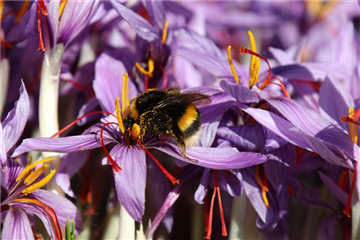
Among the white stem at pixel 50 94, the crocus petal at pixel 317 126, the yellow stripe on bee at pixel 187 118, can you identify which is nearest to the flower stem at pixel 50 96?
the white stem at pixel 50 94

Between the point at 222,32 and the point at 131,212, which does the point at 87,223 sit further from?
the point at 222,32

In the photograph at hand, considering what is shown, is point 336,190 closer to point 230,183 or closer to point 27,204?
point 230,183

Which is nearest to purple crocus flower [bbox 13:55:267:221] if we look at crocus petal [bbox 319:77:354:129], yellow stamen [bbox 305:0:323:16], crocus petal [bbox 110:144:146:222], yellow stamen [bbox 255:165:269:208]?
crocus petal [bbox 110:144:146:222]

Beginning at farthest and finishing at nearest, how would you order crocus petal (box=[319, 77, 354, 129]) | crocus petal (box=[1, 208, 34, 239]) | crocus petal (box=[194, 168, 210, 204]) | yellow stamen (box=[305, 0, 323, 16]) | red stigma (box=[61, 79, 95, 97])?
yellow stamen (box=[305, 0, 323, 16]) → red stigma (box=[61, 79, 95, 97]) → crocus petal (box=[319, 77, 354, 129]) → crocus petal (box=[194, 168, 210, 204]) → crocus petal (box=[1, 208, 34, 239])

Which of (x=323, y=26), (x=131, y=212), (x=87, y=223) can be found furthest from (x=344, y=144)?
(x=323, y=26)

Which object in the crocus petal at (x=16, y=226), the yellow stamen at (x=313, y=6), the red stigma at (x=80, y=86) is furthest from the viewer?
the yellow stamen at (x=313, y=6)

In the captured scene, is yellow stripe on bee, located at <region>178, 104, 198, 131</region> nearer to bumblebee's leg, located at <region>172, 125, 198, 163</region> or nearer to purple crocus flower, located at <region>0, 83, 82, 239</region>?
bumblebee's leg, located at <region>172, 125, 198, 163</region>

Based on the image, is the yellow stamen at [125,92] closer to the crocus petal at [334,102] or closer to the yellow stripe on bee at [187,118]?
the yellow stripe on bee at [187,118]
